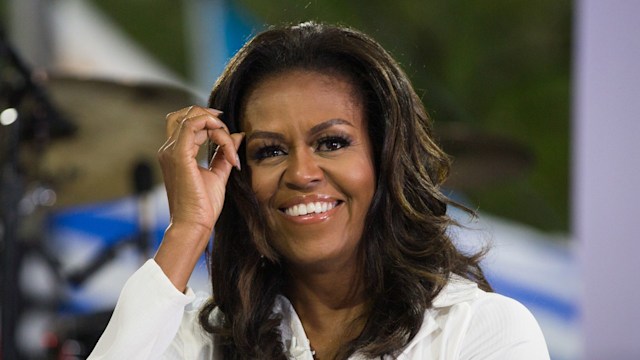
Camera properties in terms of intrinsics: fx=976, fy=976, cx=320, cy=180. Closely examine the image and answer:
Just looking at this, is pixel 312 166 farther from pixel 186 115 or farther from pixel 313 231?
pixel 186 115

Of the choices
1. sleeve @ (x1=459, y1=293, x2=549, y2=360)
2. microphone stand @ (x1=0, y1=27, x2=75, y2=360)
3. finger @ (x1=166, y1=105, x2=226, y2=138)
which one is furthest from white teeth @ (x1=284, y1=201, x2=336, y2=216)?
microphone stand @ (x1=0, y1=27, x2=75, y2=360)

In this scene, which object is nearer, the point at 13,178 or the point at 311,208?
the point at 311,208

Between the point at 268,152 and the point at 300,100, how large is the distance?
0.12m

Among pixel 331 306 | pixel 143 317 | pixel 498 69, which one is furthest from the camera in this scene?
pixel 498 69

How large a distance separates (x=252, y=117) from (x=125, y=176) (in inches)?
44.4

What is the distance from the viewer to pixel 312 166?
191cm

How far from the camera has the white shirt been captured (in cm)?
180

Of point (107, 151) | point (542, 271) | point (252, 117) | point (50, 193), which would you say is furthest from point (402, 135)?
point (542, 271)

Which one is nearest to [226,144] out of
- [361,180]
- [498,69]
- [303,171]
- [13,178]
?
[303,171]

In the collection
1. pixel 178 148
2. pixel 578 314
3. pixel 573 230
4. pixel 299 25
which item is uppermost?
pixel 299 25

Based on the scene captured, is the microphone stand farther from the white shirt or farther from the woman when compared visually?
the white shirt

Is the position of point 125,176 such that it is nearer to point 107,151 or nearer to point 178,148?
point 107,151

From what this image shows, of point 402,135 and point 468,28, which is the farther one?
point 468,28

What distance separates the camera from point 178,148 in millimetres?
1902
